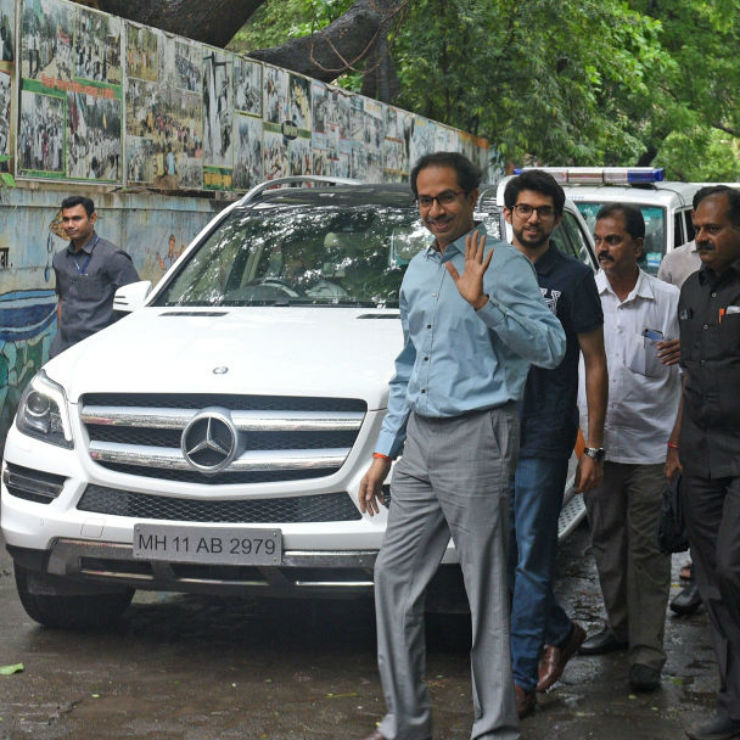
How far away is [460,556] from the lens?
4500 mm

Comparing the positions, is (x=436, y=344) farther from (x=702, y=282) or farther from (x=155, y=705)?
(x=155, y=705)

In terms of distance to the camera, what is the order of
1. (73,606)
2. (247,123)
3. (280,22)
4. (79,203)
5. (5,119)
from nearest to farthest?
(73,606) → (79,203) → (5,119) → (247,123) → (280,22)

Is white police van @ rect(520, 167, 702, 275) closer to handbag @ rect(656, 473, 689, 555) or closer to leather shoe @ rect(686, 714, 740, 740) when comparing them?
handbag @ rect(656, 473, 689, 555)

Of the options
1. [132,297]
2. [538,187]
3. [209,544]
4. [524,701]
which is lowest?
[524,701]

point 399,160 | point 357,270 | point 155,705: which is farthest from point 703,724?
point 399,160

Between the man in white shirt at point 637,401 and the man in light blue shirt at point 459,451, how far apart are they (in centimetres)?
123

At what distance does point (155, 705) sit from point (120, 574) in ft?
1.93

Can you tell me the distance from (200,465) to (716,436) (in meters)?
1.81

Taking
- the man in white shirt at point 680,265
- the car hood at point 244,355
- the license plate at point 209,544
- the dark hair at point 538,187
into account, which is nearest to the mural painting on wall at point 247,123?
the man in white shirt at point 680,265

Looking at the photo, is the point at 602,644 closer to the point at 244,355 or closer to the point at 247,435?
the point at 247,435

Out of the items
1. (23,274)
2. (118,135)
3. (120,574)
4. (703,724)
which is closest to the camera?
(703,724)

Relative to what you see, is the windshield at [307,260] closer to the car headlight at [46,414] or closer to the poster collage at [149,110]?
the car headlight at [46,414]

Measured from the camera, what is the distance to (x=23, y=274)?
10.4 m

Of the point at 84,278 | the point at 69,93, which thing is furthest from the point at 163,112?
the point at 84,278
